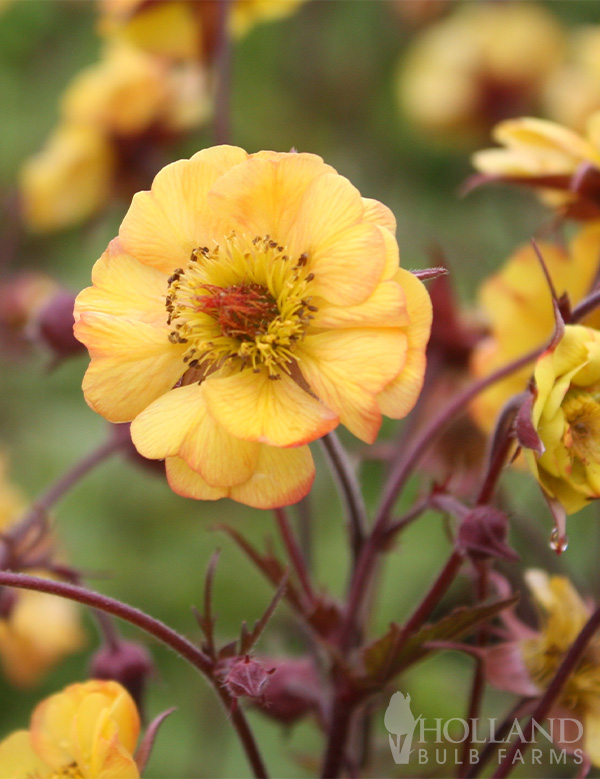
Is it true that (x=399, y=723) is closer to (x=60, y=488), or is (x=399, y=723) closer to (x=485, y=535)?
(x=485, y=535)

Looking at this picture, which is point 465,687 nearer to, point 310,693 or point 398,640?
point 310,693

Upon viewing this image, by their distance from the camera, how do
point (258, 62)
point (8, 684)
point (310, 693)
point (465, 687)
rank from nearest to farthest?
1. point (310, 693)
2. point (465, 687)
3. point (8, 684)
4. point (258, 62)

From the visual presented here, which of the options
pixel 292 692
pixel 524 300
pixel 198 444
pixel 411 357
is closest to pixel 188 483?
pixel 198 444

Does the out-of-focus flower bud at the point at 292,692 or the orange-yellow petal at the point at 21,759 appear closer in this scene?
the orange-yellow petal at the point at 21,759

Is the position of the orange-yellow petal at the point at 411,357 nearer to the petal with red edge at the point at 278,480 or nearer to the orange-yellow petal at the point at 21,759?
the petal with red edge at the point at 278,480

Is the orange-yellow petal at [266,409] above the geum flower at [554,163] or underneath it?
underneath

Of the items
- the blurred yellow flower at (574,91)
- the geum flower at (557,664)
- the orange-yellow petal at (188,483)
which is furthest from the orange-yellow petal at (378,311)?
the blurred yellow flower at (574,91)

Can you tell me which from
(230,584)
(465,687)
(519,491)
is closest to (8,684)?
(230,584)

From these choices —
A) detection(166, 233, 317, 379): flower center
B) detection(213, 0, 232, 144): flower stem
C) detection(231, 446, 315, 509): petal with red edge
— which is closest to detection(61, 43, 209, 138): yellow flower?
detection(213, 0, 232, 144): flower stem
